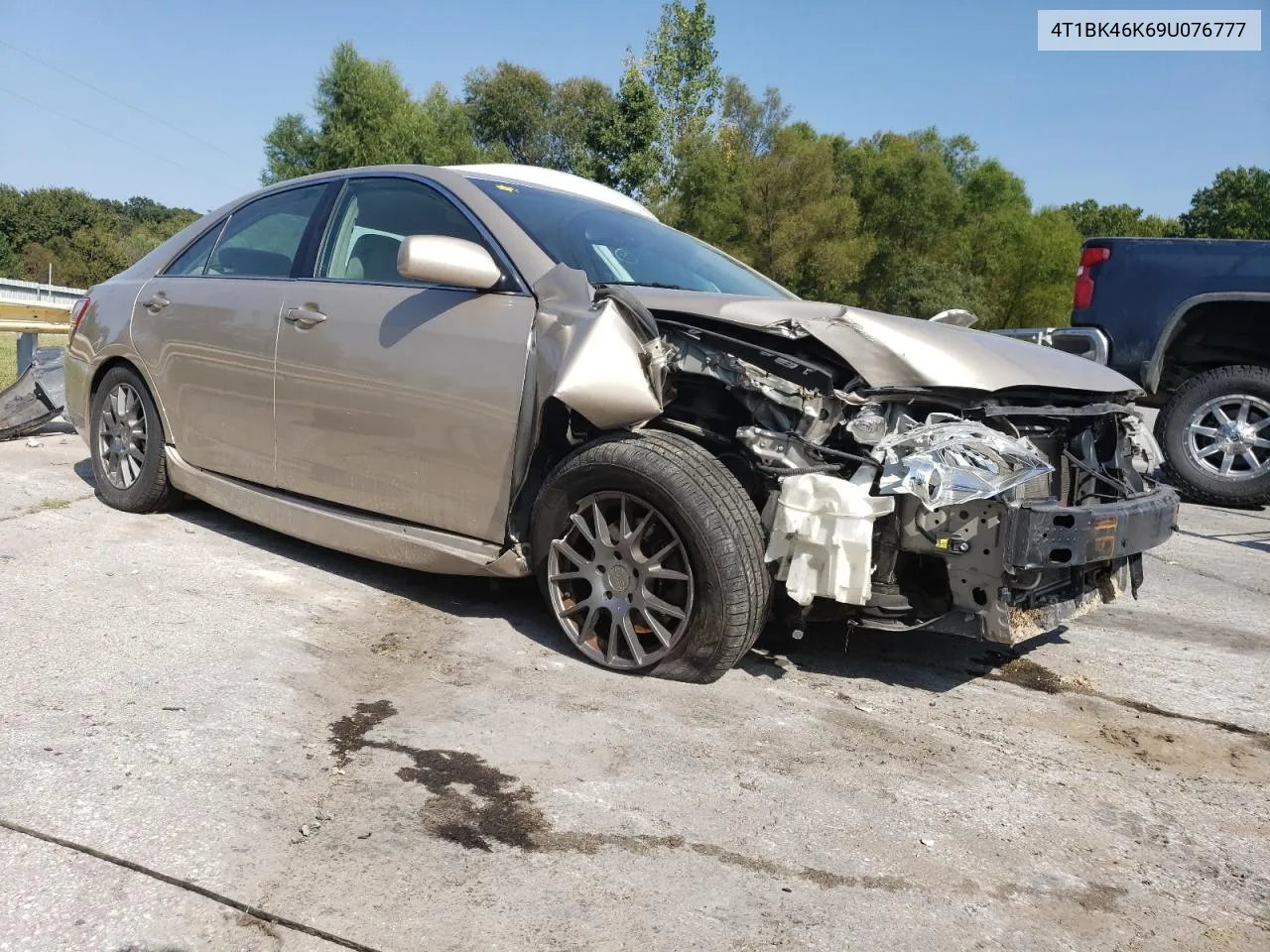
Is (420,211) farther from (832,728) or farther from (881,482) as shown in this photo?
(832,728)

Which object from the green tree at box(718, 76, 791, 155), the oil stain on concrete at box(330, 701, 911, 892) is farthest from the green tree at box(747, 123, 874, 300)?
the oil stain on concrete at box(330, 701, 911, 892)

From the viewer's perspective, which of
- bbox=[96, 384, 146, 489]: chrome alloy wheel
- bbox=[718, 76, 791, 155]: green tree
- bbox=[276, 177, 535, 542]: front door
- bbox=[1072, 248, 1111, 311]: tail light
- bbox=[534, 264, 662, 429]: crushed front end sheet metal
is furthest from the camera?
bbox=[718, 76, 791, 155]: green tree

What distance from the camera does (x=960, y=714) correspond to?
A: 10.2 feet

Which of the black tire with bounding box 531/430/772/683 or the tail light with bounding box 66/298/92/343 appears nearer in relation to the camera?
the black tire with bounding box 531/430/772/683

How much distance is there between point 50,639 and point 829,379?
2612 mm

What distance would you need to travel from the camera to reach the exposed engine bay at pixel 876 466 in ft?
9.34

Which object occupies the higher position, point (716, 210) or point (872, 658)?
point (716, 210)

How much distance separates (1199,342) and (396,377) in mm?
5508

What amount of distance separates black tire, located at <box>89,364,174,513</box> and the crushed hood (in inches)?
106

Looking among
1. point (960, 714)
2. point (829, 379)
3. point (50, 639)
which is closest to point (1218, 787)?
point (960, 714)

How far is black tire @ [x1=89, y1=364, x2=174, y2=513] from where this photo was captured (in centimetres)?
474

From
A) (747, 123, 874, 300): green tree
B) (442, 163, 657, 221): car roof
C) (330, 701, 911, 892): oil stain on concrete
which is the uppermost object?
(747, 123, 874, 300): green tree

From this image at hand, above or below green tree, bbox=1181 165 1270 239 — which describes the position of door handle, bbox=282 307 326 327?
below

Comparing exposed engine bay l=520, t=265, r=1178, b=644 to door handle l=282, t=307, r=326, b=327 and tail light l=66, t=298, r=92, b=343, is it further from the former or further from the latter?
tail light l=66, t=298, r=92, b=343
